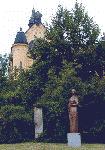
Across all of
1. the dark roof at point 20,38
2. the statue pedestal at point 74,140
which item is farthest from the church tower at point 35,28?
the statue pedestal at point 74,140

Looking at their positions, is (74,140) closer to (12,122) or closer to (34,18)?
(12,122)

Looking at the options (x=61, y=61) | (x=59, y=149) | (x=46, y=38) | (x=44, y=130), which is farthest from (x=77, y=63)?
(x=59, y=149)

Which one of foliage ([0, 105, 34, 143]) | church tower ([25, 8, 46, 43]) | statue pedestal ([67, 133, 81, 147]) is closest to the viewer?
statue pedestal ([67, 133, 81, 147])

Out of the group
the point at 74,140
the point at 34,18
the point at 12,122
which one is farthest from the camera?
the point at 34,18

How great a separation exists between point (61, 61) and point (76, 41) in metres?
2.28

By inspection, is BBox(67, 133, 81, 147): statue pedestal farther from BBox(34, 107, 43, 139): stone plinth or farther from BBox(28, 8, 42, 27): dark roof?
BBox(28, 8, 42, 27): dark roof

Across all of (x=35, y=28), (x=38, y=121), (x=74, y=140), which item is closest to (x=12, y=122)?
(x=38, y=121)

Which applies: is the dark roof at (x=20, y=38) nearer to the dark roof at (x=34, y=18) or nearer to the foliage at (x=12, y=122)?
the dark roof at (x=34, y=18)

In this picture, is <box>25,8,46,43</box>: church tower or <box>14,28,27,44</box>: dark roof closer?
<box>14,28,27,44</box>: dark roof

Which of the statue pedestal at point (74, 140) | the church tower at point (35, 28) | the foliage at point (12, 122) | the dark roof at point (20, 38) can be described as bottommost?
the statue pedestal at point (74, 140)

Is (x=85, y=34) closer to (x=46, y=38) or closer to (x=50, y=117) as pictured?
(x=46, y=38)

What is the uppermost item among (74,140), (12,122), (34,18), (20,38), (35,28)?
(34,18)

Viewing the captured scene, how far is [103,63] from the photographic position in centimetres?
3167

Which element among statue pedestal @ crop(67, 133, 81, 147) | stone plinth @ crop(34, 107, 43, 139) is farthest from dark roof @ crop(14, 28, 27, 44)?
statue pedestal @ crop(67, 133, 81, 147)
